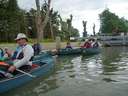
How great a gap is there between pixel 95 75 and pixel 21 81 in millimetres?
4271

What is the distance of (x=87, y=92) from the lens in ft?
35.7

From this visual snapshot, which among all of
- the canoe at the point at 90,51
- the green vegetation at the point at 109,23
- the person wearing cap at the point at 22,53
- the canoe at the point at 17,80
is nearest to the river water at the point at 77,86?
the canoe at the point at 17,80

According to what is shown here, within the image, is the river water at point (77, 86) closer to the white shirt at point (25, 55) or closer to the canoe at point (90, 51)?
the white shirt at point (25, 55)

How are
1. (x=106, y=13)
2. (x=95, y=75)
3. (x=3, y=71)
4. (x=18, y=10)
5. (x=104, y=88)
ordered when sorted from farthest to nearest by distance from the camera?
(x=106, y=13), (x=18, y=10), (x=95, y=75), (x=104, y=88), (x=3, y=71)

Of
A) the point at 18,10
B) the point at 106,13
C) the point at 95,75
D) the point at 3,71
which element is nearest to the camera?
the point at 3,71

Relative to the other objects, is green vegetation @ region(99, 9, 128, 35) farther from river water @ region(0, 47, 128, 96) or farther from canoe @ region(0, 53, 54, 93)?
canoe @ region(0, 53, 54, 93)

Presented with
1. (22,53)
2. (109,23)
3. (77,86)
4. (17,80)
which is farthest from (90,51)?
(109,23)

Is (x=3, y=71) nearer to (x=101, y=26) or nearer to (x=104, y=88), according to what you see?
(x=104, y=88)

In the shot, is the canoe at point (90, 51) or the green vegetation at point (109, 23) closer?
the canoe at point (90, 51)

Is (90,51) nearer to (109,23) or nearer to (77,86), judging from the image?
(77,86)

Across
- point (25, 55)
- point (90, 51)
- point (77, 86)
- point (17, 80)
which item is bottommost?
point (90, 51)

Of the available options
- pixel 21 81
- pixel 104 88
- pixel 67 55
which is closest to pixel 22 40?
pixel 21 81

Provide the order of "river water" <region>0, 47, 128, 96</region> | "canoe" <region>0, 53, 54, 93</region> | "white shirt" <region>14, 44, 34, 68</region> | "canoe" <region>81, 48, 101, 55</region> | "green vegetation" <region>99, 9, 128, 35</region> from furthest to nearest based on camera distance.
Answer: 1. "green vegetation" <region>99, 9, 128, 35</region>
2. "canoe" <region>81, 48, 101, 55</region>
3. "white shirt" <region>14, 44, 34, 68</region>
4. "river water" <region>0, 47, 128, 96</region>
5. "canoe" <region>0, 53, 54, 93</region>

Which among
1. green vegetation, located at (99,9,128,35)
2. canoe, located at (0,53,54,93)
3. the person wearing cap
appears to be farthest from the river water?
green vegetation, located at (99,9,128,35)
